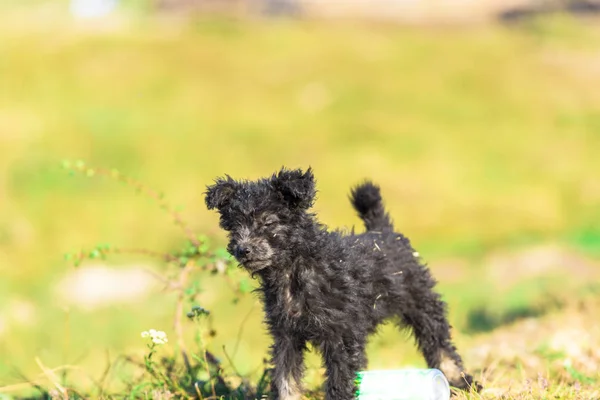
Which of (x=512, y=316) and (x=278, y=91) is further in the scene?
(x=278, y=91)

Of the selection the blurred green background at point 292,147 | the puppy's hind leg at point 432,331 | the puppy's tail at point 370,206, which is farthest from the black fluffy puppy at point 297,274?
the blurred green background at point 292,147

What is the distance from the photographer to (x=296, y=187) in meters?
6.39

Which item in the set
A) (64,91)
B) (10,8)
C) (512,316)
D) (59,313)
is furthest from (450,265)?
(10,8)

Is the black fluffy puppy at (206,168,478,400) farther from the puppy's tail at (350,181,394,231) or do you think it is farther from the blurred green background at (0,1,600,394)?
the blurred green background at (0,1,600,394)

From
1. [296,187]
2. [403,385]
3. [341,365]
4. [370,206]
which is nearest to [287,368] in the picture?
[341,365]

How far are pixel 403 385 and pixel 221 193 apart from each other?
2.40 meters

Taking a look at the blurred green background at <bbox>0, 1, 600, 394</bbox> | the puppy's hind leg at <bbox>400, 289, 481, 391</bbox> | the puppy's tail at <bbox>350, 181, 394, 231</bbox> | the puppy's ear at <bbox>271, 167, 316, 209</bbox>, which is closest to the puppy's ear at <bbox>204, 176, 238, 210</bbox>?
the puppy's ear at <bbox>271, 167, 316, 209</bbox>

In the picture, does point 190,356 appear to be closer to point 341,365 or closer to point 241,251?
point 341,365

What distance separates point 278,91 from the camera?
37.5 metres

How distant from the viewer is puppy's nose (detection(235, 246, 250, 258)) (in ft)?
20.4

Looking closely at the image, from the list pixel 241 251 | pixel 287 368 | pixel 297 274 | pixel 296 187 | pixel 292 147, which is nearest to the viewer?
pixel 241 251

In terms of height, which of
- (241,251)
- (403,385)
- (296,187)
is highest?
(296,187)

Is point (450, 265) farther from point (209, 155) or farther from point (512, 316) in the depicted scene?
point (209, 155)

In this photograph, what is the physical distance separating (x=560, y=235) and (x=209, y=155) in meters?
14.8
